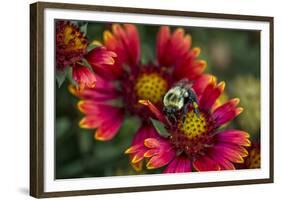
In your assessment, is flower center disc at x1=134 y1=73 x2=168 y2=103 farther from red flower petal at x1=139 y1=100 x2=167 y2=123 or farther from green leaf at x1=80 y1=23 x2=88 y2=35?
green leaf at x1=80 y1=23 x2=88 y2=35

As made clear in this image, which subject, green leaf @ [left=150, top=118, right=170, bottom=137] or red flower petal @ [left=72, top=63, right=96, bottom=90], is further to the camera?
green leaf @ [left=150, top=118, right=170, bottom=137]

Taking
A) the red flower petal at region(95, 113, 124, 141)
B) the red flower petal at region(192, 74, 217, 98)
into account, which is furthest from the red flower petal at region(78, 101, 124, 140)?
the red flower petal at region(192, 74, 217, 98)

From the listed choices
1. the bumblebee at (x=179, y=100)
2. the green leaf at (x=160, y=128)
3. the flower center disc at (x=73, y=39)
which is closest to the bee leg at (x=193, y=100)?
the bumblebee at (x=179, y=100)

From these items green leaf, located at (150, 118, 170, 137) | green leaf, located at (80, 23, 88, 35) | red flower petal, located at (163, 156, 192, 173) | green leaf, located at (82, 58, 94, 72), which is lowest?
red flower petal, located at (163, 156, 192, 173)

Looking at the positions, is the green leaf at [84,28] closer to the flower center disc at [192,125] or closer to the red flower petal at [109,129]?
the red flower petal at [109,129]

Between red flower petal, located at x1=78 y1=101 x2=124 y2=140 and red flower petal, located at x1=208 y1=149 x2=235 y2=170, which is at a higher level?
red flower petal, located at x1=78 y1=101 x2=124 y2=140
